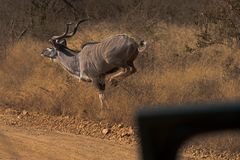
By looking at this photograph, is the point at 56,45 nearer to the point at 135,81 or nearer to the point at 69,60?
the point at 69,60

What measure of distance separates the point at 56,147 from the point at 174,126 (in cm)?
698

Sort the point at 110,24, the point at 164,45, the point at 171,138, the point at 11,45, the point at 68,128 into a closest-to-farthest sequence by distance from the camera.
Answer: the point at 171,138
the point at 68,128
the point at 164,45
the point at 11,45
the point at 110,24

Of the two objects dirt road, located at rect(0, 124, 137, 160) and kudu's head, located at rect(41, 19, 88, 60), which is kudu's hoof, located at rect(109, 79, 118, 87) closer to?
kudu's head, located at rect(41, 19, 88, 60)

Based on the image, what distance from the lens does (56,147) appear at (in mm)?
9125

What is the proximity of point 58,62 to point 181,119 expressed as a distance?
11.7 metres

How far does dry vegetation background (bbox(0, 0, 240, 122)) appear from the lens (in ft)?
37.8

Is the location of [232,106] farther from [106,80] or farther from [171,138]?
[106,80]

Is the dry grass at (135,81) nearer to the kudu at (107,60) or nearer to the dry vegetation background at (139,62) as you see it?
the dry vegetation background at (139,62)

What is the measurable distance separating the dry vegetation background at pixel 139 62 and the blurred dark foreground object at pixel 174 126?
27.0 ft

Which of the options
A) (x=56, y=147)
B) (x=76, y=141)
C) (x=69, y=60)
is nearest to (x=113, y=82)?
(x=69, y=60)

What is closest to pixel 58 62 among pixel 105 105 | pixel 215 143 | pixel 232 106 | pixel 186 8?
pixel 105 105

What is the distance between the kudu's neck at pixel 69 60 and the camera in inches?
511

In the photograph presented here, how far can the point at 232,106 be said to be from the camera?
8.04 feet

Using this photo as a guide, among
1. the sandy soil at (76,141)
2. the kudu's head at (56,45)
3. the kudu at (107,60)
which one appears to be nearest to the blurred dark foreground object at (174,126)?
the sandy soil at (76,141)
